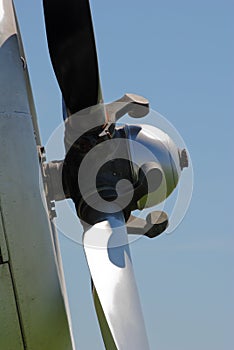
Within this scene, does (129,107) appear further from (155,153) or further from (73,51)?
(73,51)

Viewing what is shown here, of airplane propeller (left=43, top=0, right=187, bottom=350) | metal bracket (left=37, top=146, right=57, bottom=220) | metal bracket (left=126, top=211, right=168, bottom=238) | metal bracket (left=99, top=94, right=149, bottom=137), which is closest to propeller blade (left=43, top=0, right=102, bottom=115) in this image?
airplane propeller (left=43, top=0, right=187, bottom=350)

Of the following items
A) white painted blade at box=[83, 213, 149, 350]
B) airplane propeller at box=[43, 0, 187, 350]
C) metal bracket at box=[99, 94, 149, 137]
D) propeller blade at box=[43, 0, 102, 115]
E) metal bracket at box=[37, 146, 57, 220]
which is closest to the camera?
white painted blade at box=[83, 213, 149, 350]

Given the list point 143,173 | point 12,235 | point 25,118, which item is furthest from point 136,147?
point 12,235

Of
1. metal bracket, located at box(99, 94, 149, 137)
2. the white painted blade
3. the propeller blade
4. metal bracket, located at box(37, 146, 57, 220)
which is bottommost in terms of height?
the white painted blade

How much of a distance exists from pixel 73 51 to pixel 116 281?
368cm

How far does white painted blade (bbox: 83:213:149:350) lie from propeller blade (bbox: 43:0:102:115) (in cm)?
209

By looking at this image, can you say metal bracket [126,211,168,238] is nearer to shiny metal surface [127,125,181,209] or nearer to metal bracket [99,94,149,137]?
shiny metal surface [127,125,181,209]

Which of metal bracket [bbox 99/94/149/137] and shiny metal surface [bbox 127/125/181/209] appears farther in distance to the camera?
metal bracket [bbox 99/94/149/137]

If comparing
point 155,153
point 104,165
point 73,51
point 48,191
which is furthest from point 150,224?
point 73,51

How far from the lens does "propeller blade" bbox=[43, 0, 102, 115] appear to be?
10758 millimetres

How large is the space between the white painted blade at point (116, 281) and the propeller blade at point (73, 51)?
2092 mm

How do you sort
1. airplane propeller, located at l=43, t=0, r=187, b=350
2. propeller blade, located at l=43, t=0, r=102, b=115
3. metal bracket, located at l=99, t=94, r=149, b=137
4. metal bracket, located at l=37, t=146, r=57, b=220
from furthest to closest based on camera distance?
1. metal bracket, located at l=99, t=94, r=149, b=137
2. metal bracket, located at l=37, t=146, r=57, b=220
3. propeller blade, located at l=43, t=0, r=102, b=115
4. airplane propeller, located at l=43, t=0, r=187, b=350

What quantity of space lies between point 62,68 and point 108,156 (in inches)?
65.2

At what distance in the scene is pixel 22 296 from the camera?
9539 mm
